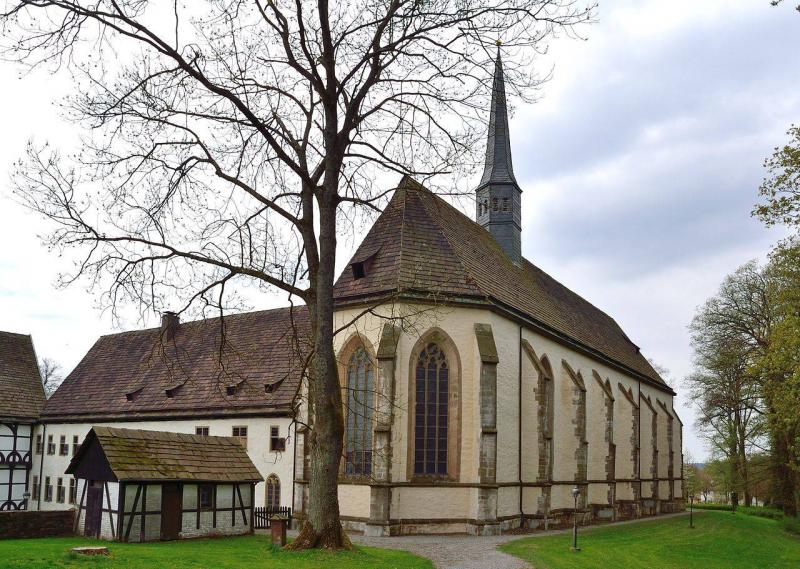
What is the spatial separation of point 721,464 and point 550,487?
41.8m

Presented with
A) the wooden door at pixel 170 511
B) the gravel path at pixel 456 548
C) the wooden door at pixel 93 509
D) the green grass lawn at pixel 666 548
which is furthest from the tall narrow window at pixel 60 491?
the green grass lawn at pixel 666 548

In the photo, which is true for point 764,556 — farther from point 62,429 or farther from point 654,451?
point 62,429

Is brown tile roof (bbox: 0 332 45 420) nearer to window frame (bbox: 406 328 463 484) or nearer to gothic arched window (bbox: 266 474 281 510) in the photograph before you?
gothic arched window (bbox: 266 474 281 510)

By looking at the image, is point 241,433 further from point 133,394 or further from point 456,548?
point 456,548

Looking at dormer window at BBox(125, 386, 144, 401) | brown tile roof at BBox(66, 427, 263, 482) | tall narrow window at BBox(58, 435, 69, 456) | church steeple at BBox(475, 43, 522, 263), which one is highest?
church steeple at BBox(475, 43, 522, 263)

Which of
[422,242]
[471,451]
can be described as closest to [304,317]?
[422,242]

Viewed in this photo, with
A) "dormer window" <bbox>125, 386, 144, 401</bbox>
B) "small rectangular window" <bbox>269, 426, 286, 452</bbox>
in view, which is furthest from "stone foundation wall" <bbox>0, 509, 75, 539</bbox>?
"dormer window" <bbox>125, 386, 144, 401</bbox>

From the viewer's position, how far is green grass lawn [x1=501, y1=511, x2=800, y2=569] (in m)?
18.3

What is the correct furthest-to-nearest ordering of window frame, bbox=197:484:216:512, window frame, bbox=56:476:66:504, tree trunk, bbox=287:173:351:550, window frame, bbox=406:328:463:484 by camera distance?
1. window frame, bbox=56:476:66:504
2. window frame, bbox=406:328:463:484
3. window frame, bbox=197:484:216:512
4. tree trunk, bbox=287:173:351:550

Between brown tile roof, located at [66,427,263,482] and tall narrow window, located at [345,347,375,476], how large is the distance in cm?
300

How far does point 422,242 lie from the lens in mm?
25859

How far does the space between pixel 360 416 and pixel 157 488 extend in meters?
6.31

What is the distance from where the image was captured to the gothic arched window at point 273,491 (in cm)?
2852

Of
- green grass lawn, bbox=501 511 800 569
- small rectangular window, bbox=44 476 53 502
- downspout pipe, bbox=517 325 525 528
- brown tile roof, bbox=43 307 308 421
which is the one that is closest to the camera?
green grass lawn, bbox=501 511 800 569
